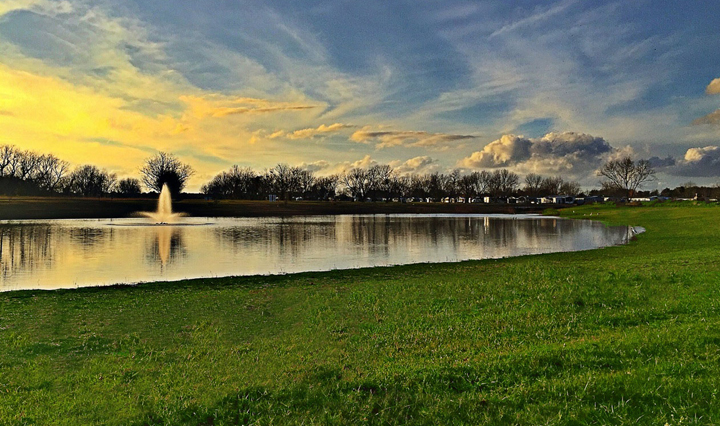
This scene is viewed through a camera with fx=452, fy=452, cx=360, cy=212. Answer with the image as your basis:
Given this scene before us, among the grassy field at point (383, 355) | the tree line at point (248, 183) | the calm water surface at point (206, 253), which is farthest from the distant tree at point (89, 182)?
the grassy field at point (383, 355)

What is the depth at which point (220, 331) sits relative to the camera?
11.1 meters

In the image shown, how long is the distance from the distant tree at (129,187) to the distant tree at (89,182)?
3.77 meters

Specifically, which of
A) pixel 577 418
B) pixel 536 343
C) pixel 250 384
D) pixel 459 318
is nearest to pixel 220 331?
pixel 250 384

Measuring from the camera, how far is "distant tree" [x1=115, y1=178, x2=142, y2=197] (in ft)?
511

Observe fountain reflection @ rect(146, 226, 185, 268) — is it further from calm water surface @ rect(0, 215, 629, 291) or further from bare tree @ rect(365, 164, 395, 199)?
bare tree @ rect(365, 164, 395, 199)

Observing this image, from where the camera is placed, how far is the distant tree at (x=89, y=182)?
5881 inches

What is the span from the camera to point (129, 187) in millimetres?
162375

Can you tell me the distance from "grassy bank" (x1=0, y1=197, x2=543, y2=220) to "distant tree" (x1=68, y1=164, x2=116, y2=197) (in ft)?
128

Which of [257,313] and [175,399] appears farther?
[257,313]

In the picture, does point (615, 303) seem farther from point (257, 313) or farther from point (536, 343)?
point (257, 313)

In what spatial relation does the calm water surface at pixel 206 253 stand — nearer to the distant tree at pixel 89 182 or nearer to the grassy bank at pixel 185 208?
the grassy bank at pixel 185 208

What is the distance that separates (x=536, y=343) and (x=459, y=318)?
8.68 feet

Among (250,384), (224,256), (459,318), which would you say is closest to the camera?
(250,384)

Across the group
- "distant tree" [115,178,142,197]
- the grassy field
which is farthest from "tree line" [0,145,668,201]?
the grassy field
